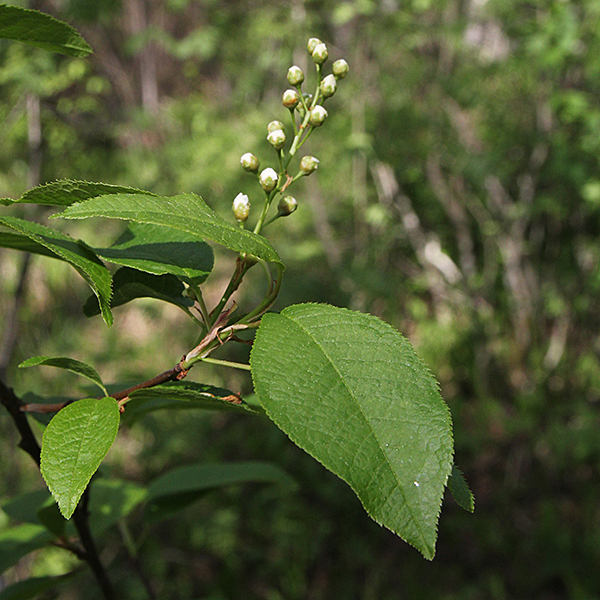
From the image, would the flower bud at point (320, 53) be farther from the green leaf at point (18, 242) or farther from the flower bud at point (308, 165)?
the green leaf at point (18, 242)

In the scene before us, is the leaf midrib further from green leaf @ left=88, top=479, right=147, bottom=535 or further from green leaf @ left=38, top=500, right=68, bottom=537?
green leaf @ left=88, top=479, right=147, bottom=535

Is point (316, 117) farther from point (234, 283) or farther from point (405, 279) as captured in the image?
point (405, 279)

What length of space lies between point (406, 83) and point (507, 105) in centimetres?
60

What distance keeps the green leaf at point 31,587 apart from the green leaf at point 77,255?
0.39 meters

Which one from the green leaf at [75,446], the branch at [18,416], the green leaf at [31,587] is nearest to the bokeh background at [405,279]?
the green leaf at [31,587]

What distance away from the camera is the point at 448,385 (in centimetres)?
345

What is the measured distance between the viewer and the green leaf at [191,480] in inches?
32.6

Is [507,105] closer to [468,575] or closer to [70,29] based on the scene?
[468,575]

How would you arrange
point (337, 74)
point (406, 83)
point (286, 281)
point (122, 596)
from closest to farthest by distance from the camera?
point (337, 74)
point (122, 596)
point (286, 281)
point (406, 83)

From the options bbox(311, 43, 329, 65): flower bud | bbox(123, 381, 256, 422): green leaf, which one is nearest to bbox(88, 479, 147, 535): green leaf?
bbox(123, 381, 256, 422): green leaf

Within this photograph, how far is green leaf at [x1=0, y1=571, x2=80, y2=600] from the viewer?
0.68 meters

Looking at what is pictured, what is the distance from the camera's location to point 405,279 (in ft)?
12.1

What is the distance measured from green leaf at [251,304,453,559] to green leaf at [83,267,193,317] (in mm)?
143

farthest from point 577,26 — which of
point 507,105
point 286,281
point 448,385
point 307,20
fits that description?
point 448,385
